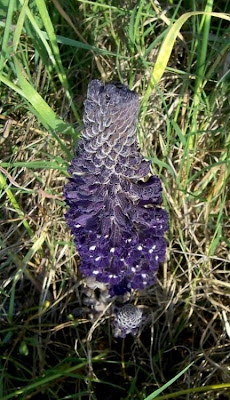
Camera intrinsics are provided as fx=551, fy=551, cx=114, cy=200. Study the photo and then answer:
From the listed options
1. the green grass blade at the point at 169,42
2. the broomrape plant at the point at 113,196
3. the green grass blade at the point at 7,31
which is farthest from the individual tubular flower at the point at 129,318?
the green grass blade at the point at 7,31

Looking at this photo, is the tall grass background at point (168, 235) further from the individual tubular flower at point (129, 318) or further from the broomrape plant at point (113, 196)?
the broomrape plant at point (113, 196)

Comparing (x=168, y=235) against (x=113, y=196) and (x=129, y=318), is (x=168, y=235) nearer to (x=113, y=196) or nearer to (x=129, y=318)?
(x=129, y=318)

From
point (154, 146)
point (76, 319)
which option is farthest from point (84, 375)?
point (154, 146)

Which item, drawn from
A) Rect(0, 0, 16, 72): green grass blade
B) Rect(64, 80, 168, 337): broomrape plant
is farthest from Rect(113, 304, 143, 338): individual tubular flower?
Rect(0, 0, 16, 72): green grass blade

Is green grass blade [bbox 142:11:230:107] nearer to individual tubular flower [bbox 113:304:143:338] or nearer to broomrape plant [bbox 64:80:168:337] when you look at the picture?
broomrape plant [bbox 64:80:168:337]

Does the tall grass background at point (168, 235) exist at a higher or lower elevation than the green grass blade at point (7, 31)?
lower

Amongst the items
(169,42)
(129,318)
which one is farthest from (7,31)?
(129,318)

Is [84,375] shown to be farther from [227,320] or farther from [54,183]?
[54,183]
